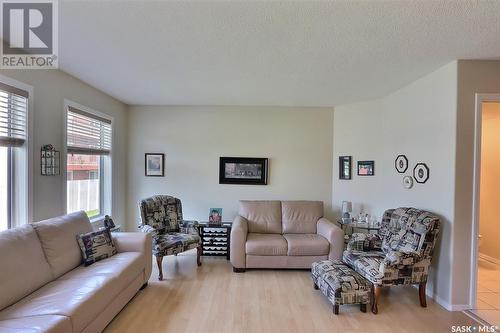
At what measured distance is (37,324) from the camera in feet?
5.26

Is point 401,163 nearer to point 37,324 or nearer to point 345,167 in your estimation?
point 345,167

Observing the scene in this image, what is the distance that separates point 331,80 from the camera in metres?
3.33

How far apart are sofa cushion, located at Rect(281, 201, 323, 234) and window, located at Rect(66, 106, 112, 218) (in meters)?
2.92

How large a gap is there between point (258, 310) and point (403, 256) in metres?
1.57

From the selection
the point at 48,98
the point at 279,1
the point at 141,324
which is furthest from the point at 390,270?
the point at 48,98

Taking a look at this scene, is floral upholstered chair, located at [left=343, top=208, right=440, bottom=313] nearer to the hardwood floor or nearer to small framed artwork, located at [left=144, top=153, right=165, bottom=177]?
the hardwood floor

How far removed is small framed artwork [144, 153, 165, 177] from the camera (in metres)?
4.78

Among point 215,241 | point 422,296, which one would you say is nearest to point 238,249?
point 215,241

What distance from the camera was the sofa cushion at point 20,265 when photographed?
6.12ft

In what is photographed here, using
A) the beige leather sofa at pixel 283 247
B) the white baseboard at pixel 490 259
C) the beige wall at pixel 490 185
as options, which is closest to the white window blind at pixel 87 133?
the beige leather sofa at pixel 283 247

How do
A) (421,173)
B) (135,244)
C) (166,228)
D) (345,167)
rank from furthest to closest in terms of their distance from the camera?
(345,167)
(166,228)
(421,173)
(135,244)

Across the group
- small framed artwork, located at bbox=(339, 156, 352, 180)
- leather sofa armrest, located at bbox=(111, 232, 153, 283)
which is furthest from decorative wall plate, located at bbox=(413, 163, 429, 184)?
leather sofa armrest, located at bbox=(111, 232, 153, 283)

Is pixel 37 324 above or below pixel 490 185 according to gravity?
below

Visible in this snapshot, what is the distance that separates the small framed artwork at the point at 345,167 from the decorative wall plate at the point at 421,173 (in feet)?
4.26
